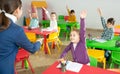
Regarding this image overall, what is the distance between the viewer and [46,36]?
5.57 metres

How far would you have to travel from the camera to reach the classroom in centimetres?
220

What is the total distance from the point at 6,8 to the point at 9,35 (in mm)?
283

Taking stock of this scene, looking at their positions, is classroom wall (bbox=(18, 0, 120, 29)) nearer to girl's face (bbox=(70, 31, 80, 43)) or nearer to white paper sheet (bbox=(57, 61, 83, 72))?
girl's face (bbox=(70, 31, 80, 43))

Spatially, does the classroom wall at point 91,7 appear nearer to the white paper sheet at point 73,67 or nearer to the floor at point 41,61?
the floor at point 41,61

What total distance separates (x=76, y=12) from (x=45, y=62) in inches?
167

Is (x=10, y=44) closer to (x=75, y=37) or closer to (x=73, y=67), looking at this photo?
(x=73, y=67)

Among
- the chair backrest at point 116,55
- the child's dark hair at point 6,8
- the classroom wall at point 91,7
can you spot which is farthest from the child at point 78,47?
the classroom wall at point 91,7

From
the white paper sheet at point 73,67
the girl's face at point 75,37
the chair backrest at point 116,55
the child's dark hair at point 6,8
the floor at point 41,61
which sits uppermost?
the child's dark hair at point 6,8

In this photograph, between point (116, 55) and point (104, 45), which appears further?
point (104, 45)

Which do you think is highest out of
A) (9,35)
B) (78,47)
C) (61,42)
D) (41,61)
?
(9,35)

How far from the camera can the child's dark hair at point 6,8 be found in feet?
6.88

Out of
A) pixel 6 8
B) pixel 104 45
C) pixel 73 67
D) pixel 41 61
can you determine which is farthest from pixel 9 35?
pixel 41 61

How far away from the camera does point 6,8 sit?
2.18m

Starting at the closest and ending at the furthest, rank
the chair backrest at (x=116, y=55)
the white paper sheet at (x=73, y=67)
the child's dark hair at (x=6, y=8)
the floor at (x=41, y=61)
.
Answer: the child's dark hair at (x=6, y=8), the white paper sheet at (x=73, y=67), the chair backrest at (x=116, y=55), the floor at (x=41, y=61)
